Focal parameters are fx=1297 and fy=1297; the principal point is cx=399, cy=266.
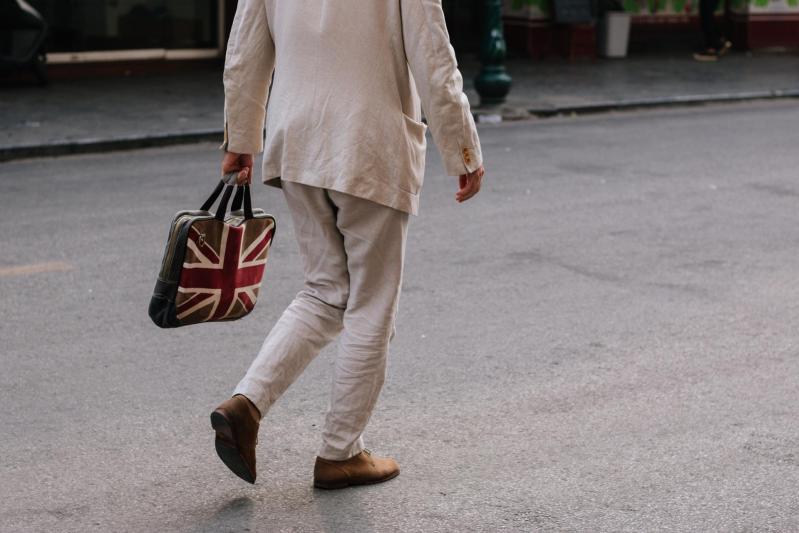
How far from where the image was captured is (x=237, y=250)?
4.21m

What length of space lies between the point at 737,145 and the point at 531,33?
817 centimetres

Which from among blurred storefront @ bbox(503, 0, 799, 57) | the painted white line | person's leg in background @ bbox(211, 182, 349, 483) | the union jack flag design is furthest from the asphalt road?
blurred storefront @ bbox(503, 0, 799, 57)

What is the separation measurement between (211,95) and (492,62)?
10.6 ft

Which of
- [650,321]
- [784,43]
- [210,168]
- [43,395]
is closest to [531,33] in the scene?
[784,43]

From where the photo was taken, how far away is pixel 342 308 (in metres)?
4.19

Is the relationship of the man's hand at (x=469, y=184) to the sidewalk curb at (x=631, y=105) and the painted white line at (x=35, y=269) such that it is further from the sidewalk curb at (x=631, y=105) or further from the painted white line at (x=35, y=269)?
the sidewalk curb at (x=631, y=105)

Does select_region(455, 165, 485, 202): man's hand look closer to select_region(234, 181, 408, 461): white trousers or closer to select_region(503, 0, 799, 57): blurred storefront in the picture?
select_region(234, 181, 408, 461): white trousers

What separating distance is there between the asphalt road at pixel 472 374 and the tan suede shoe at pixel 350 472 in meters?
0.04

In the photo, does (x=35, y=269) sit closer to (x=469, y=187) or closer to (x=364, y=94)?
(x=364, y=94)

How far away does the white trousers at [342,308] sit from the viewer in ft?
13.3

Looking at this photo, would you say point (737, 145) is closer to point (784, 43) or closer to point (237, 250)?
point (237, 250)

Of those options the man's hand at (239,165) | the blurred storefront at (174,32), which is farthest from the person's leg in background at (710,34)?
the man's hand at (239,165)

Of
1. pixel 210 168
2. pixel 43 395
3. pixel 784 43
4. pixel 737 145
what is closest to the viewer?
pixel 43 395

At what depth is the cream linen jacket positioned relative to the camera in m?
3.86
